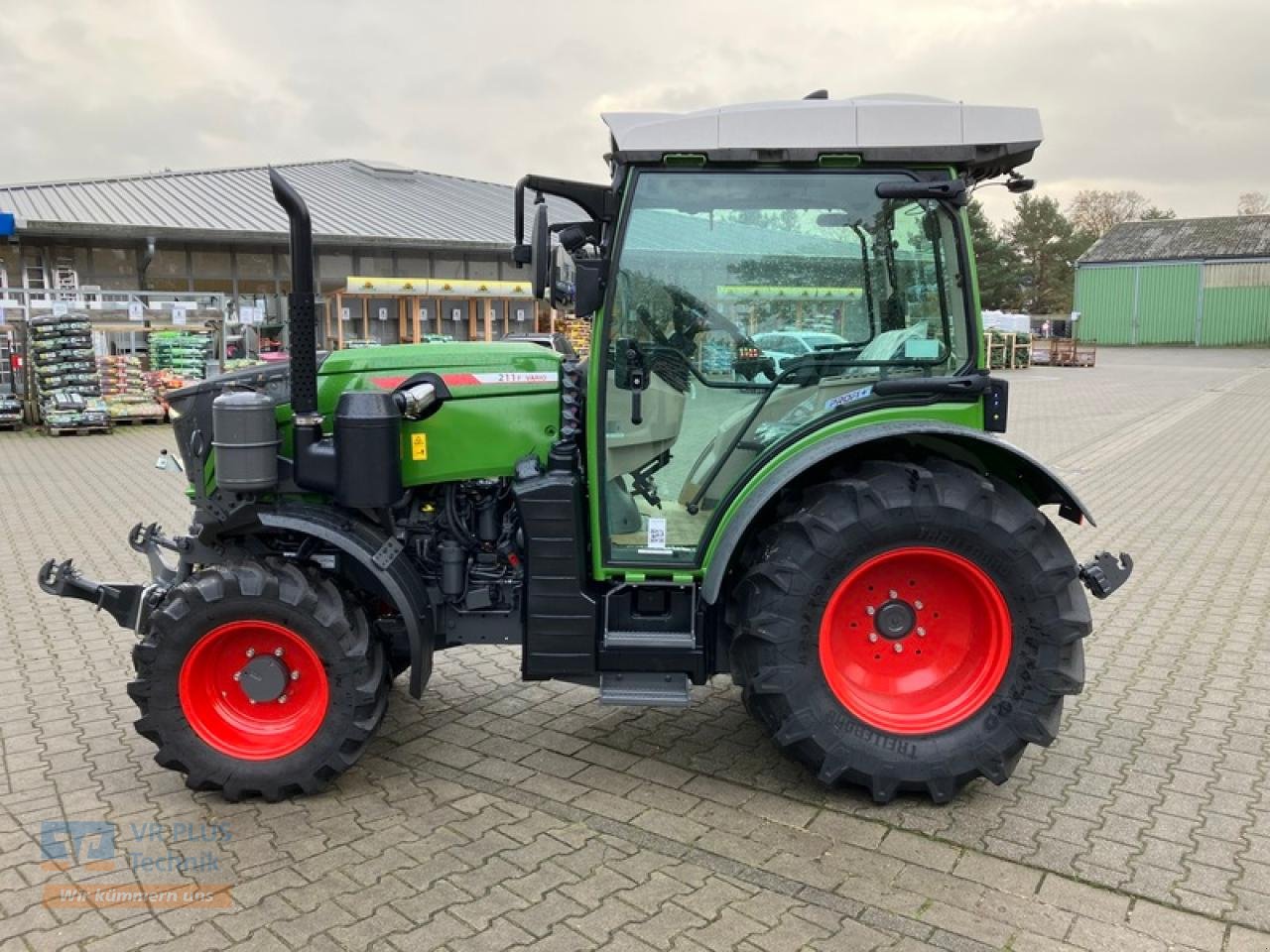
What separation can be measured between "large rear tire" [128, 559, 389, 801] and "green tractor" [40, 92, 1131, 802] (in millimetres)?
10

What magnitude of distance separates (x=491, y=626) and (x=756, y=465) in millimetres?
1225

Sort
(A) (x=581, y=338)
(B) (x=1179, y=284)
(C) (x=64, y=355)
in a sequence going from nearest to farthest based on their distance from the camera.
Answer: (A) (x=581, y=338)
(C) (x=64, y=355)
(B) (x=1179, y=284)

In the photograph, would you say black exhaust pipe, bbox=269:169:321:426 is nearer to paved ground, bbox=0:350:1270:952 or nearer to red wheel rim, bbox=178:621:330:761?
red wheel rim, bbox=178:621:330:761

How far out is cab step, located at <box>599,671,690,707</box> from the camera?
11.9ft

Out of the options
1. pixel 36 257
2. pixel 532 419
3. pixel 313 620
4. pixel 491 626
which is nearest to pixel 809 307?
pixel 532 419

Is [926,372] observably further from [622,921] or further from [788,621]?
[622,921]

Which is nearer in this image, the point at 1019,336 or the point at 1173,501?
the point at 1173,501

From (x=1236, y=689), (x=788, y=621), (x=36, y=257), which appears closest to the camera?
(x=788, y=621)

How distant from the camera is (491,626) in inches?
154

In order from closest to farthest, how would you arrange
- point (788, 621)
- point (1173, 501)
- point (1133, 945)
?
point (1133, 945), point (788, 621), point (1173, 501)

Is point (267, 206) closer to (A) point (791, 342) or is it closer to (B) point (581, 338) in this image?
(B) point (581, 338)

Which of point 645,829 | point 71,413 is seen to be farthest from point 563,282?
point 71,413

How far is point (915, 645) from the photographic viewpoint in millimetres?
3766

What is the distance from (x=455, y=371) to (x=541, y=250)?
82 centimetres
